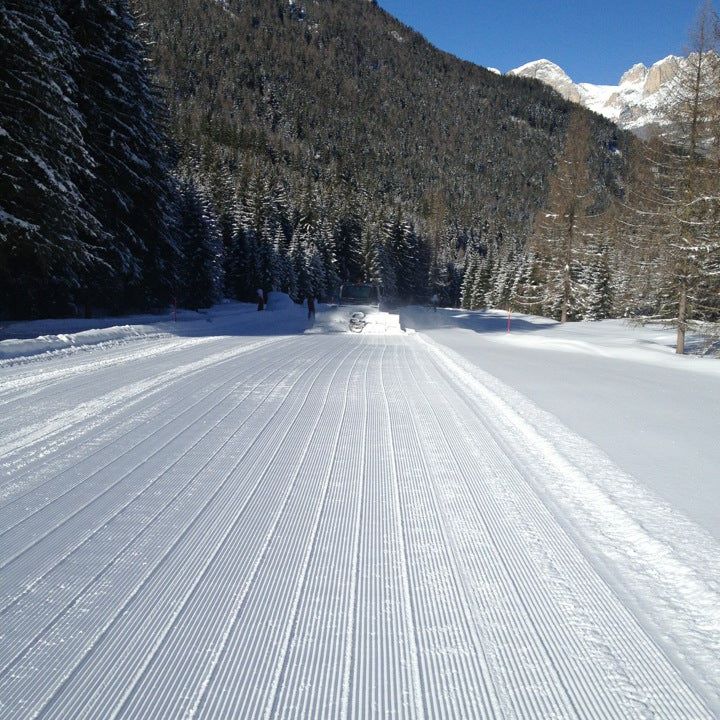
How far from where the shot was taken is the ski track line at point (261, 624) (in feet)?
6.18

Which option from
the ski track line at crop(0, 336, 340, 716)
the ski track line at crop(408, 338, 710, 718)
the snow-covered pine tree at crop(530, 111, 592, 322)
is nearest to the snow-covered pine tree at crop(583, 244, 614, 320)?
the snow-covered pine tree at crop(530, 111, 592, 322)

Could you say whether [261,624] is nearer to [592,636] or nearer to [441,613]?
[441,613]

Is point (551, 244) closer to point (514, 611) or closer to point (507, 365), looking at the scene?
point (507, 365)

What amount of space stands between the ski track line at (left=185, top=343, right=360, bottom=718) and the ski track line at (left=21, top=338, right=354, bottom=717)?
149 mm

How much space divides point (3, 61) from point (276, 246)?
3531cm

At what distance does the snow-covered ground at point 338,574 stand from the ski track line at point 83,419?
37 mm

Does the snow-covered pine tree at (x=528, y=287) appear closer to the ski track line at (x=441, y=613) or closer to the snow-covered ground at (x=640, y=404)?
the snow-covered ground at (x=640, y=404)

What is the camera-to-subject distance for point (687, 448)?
16.7 feet

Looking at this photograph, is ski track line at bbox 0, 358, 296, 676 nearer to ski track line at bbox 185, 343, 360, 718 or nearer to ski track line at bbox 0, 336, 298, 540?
ski track line at bbox 0, 336, 298, 540

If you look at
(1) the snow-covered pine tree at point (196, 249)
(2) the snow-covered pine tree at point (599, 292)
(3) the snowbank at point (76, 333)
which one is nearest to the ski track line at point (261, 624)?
(3) the snowbank at point (76, 333)

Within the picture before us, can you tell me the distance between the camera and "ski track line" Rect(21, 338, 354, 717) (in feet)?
6.15

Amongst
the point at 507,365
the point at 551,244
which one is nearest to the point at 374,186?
the point at 551,244

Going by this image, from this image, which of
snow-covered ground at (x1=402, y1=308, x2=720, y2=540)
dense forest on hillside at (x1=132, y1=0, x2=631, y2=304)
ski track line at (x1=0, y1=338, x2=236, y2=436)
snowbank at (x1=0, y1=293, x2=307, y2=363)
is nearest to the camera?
snow-covered ground at (x1=402, y1=308, x2=720, y2=540)

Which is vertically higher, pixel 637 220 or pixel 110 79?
pixel 110 79
